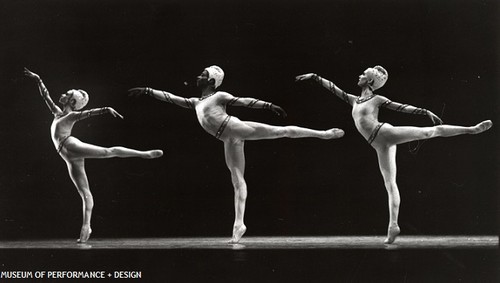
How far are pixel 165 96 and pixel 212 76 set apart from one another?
0.41 metres

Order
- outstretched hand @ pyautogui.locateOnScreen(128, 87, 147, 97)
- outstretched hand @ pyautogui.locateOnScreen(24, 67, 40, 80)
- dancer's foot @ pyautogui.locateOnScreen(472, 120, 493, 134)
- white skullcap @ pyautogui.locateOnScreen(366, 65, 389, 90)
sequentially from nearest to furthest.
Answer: dancer's foot @ pyautogui.locateOnScreen(472, 120, 493, 134), white skullcap @ pyautogui.locateOnScreen(366, 65, 389, 90), outstretched hand @ pyautogui.locateOnScreen(128, 87, 147, 97), outstretched hand @ pyautogui.locateOnScreen(24, 67, 40, 80)

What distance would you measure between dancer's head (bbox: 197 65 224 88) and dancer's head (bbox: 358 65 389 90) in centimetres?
113

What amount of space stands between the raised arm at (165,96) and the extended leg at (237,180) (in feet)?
1.50

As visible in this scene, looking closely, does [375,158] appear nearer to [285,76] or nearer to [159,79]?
[285,76]

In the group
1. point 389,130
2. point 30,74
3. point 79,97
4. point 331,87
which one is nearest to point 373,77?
point 331,87

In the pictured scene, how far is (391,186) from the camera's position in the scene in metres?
5.97

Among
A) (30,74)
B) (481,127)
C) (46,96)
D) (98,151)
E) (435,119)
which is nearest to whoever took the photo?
(481,127)

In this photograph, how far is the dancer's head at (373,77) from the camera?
20.0 ft

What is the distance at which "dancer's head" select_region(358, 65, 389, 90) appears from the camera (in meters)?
6.08

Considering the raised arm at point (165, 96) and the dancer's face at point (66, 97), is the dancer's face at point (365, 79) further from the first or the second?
the dancer's face at point (66, 97)

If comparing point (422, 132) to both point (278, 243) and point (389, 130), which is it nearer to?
point (389, 130)

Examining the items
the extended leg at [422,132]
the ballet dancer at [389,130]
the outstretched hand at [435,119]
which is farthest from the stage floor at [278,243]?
the outstretched hand at [435,119]

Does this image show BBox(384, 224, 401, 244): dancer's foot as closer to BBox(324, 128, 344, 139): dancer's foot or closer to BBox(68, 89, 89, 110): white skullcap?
BBox(324, 128, 344, 139): dancer's foot

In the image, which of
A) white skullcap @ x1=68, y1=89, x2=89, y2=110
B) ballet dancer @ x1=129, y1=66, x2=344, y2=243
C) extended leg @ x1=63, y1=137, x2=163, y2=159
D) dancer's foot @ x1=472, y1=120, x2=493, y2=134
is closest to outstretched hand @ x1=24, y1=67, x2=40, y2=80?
white skullcap @ x1=68, y1=89, x2=89, y2=110
